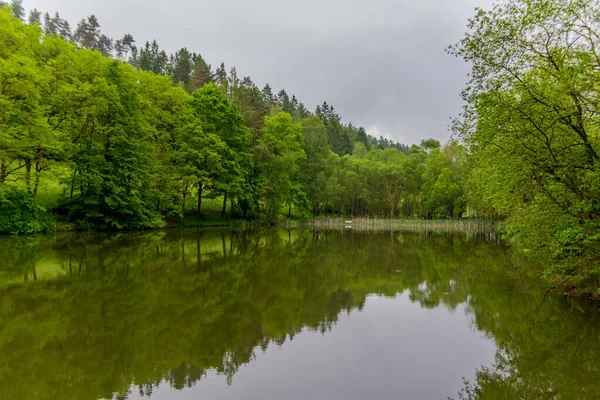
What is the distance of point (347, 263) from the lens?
54.0 feet

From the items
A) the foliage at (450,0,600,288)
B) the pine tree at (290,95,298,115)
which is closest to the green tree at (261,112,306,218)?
the foliage at (450,0,600,288)

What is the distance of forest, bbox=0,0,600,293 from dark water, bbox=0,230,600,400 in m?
2.76

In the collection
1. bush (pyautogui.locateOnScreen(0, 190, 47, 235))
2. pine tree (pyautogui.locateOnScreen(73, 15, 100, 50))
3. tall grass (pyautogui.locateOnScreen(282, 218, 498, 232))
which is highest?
pine tree (pyautogui.locateOnScreen(73, 15, 100, 50))

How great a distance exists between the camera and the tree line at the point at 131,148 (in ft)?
73.8

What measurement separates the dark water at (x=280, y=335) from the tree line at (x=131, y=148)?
9.04 m

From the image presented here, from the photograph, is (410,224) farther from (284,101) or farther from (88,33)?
(88,33)

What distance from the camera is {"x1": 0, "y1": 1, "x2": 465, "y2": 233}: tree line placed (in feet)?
73.8

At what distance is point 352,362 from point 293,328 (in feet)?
6.08

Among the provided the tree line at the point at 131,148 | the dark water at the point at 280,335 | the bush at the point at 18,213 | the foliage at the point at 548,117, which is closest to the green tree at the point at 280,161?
the tree line at the point at 131,148

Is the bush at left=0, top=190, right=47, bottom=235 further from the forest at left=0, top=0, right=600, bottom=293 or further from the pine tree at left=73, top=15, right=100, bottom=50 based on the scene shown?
the pine tree at left=73, top=15, right=100, bottom=50

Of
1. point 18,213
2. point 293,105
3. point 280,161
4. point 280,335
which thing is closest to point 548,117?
point 280,335

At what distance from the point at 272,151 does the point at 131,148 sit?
21492 mm

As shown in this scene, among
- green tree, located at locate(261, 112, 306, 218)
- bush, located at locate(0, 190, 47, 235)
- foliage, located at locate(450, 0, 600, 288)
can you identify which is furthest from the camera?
green tree, located at locate(261, 112, 306, 218)

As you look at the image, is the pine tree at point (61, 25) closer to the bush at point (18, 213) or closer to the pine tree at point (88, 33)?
the pine tree at point (88, 33)
